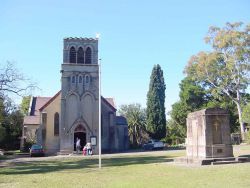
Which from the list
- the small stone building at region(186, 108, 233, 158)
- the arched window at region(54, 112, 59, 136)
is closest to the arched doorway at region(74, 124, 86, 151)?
the arched window at region(54, 112, 59, 136)

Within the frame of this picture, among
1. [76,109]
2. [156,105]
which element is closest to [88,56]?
[76,109]

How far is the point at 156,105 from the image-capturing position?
66.7 metres

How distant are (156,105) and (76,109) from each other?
73.9ft

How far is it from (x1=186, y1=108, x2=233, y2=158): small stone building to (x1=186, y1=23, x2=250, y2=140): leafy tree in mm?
26891

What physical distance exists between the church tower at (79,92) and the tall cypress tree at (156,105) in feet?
64.8

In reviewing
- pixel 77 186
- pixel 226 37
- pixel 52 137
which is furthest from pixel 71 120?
pixel 77 186

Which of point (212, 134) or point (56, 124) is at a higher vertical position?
point (56, 124)

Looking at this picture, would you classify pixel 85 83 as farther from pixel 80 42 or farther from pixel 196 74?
pixel 196 74

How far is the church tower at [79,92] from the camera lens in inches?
1879

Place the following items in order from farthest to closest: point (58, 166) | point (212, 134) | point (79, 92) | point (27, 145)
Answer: point (27, 145)
point (79, 92)
point (58, 166)
point (212, 134)

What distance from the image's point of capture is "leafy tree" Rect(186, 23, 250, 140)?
47469mm

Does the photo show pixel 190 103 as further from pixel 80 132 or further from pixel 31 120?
pixel 31 120

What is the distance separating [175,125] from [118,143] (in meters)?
24.6

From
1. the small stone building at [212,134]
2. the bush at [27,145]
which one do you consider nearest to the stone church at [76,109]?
the bush at [27,145]
